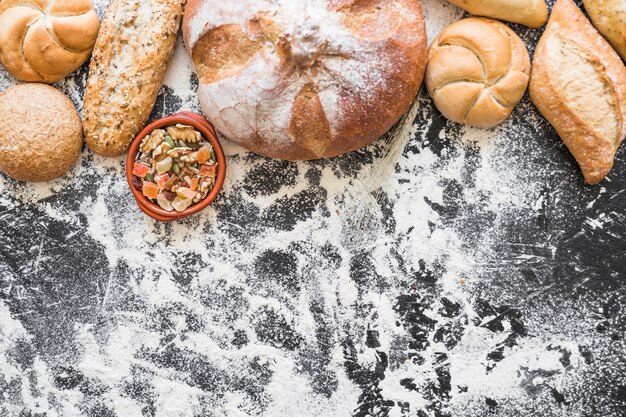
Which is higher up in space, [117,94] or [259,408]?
[117,94]

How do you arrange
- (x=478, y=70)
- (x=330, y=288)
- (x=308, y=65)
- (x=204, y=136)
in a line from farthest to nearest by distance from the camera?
(x=330, y=288) → (x=204, y=136) → (x=478, y=70) → (x=308, y=65)

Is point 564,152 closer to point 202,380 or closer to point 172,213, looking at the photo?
point 172,213

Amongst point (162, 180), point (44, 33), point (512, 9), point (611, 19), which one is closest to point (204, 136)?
point (162, 180)

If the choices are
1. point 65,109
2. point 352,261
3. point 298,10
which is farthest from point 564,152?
point 65,109

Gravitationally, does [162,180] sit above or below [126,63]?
below

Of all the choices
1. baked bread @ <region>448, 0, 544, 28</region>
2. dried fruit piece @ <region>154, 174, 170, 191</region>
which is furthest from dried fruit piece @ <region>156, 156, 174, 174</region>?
baked bread @ <region>448, 0, 544, 28</region>

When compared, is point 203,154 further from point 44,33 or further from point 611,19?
point 611,19

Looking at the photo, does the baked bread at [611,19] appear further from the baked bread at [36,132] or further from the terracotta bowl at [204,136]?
the baked bread at [36,132]

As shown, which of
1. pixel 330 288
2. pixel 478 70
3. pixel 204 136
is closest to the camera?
pixel 478 70
